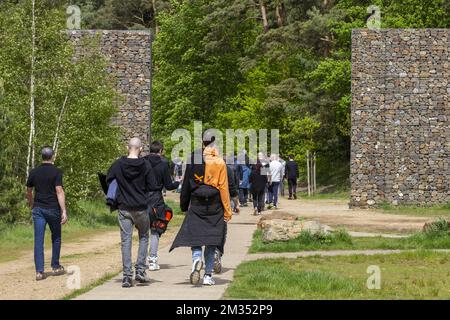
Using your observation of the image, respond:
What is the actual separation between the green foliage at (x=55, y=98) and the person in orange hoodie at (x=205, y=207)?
10585 mm

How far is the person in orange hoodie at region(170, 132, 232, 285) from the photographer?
12711 millimetres

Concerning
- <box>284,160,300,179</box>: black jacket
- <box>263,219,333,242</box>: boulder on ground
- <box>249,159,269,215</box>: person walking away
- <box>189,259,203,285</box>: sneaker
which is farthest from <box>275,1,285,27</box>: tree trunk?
<box>189,259,203,285</box>: sneaker

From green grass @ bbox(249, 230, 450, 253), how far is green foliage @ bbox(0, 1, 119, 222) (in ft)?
22.1

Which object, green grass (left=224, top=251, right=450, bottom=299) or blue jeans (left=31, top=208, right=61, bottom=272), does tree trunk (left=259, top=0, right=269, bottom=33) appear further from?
blue jeans (left=31, top=208, right=61, bottom=272)

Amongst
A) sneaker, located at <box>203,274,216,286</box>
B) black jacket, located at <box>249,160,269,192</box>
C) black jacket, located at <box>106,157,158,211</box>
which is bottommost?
sneaker, located at <box>203,274,216,286</box>

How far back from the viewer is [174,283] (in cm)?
1286

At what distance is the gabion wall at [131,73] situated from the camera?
1254 inches

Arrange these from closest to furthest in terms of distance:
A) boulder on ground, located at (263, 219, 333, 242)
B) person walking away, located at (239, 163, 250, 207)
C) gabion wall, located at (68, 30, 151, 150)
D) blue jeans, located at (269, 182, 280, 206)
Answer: boulder on ground, located at (263, 219, 333, 242)
gabion wall, located at (68, 30, 151, 150)
blue jeans, located at (269, 182, 280, 206)
person walking away, located at (239, 163, 250, 207)

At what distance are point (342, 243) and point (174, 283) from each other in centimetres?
651

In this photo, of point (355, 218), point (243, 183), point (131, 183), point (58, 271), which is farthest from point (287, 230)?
point (243, 183)

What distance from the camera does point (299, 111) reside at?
48.1 meters

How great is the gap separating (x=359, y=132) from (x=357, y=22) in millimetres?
11874

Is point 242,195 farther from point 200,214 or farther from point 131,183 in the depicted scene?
point 131,183

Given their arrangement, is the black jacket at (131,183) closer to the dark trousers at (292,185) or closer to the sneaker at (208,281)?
the sneaker at (208,281)
